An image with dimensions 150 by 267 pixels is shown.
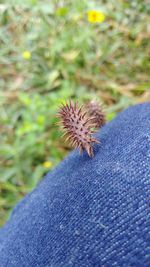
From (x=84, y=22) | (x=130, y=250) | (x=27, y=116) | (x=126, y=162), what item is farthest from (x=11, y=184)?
(x=130, y=250)

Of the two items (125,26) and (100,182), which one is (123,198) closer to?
(100,182)

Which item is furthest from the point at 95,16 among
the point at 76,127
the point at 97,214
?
the point at 97,214

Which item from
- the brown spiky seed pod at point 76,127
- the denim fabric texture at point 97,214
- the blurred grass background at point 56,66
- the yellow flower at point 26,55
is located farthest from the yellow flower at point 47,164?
the brown spiky seed pod at point 76,127

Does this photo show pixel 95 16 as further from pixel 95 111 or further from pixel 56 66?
pixel 95 111

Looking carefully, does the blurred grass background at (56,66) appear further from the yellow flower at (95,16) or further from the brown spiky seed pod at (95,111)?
the brown spiky seed pod at (95,111)

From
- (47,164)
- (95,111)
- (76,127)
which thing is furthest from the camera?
(47,164)

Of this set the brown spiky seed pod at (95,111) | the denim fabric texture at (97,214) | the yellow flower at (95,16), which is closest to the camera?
the denim fabric texture at (97,214)

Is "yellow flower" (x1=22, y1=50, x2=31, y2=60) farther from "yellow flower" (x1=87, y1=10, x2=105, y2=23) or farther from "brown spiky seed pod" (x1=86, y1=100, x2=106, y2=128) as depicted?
"brown spiky seed pod" (x1=86, y1=100, x2=106, y2=128)
